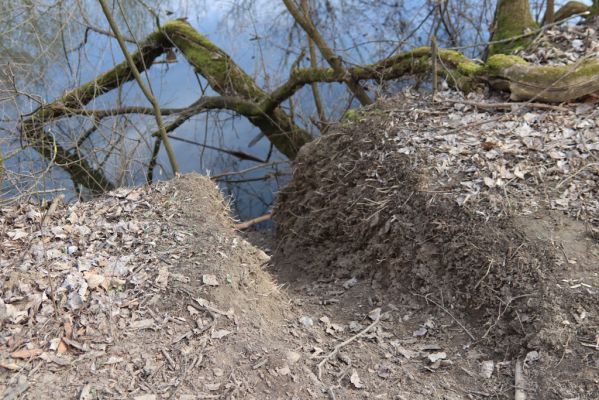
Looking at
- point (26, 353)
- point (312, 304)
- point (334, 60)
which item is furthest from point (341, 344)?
point (334, 60)

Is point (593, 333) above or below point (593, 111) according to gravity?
below

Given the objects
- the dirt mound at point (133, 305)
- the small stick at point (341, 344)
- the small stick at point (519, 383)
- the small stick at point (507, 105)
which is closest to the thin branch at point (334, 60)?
the small stick at point (507, 105)

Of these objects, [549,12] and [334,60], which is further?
[334,60]

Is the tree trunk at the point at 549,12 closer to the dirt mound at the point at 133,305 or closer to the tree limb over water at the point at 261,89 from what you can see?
the tree limb over water at the point at 261,89

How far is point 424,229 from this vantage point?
14.4 feet

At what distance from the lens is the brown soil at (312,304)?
322 cm

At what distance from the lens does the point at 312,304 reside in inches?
176

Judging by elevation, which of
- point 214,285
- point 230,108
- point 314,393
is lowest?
point 314,393

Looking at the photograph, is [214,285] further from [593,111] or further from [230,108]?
[230,108]

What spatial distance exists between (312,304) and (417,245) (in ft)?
3.20

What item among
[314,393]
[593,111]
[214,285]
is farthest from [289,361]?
[593,111]

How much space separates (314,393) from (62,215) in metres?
2.52

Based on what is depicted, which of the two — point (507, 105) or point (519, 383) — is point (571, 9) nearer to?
point (507, 105)

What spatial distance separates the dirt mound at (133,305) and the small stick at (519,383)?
1411mm
